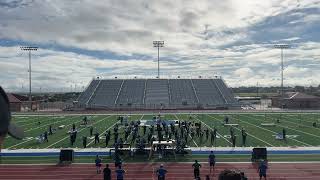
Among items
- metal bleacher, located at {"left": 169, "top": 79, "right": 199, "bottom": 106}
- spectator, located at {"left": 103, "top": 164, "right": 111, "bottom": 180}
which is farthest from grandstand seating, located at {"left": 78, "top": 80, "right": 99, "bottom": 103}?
spectator, located at {"left": 103, "top": 164, "right": 111, "bottom": 180}

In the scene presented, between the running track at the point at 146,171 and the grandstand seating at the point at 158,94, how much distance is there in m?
49.7

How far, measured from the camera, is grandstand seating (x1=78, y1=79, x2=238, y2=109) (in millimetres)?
73594

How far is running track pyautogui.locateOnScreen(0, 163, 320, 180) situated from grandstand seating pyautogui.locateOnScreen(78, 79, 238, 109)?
163 ft

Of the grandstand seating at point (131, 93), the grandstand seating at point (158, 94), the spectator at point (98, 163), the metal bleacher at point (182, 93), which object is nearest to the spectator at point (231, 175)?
the spectator at point (98, 163)

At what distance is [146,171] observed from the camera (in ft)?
59.2

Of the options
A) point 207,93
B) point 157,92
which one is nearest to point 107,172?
point 207,93

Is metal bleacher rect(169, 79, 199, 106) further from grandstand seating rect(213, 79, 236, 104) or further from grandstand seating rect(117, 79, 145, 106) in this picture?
grandstand seating rect(117, 79, 145, 106)

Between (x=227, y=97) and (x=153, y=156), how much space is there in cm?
5792

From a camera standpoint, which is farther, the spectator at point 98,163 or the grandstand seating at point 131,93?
the grandstand seating at point 131,93

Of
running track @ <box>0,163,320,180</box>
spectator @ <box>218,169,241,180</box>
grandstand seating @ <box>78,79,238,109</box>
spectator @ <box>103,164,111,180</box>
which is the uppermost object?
grandstand seating @ <box>78,79,238,109</box>

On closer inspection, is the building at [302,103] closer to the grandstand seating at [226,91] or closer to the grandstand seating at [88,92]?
the grandstand seating at [226,91]

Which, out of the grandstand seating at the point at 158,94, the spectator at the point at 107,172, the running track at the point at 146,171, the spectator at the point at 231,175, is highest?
the grandstand seating at the point at 158,94

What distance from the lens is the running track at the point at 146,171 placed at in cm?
1708

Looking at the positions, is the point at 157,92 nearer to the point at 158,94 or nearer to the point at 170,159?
the point at 158,94
